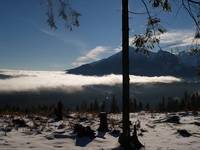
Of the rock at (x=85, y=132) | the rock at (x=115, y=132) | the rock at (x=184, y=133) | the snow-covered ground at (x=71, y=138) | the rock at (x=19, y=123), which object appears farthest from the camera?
the rock at (x=184, y=133)

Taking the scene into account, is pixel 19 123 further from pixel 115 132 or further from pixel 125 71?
pixel 125 71

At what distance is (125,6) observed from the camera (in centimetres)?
1698

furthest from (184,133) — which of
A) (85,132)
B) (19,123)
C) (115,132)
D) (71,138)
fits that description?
(19,123)

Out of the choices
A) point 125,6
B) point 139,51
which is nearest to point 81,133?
point 139,51

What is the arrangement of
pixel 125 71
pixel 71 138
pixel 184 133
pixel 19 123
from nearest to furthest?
pixel 125 71 < pixel 71 138 < pixel 19 123 < pixel 184 133

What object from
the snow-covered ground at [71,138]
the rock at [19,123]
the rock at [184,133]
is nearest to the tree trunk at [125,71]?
the snow-covered ground at [71,138]

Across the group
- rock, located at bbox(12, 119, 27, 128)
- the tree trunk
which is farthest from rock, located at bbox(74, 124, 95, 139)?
rock, located at bbox(12, 119, 27, 128)

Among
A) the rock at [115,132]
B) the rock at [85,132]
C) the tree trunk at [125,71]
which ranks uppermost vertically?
the tree trunk at [125,71]

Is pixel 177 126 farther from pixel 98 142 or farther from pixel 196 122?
pixel 98 142

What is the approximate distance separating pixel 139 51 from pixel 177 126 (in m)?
8.76

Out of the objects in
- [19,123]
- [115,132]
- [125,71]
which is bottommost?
[115,132]

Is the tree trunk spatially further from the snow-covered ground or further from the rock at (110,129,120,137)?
the rock at (110,129,120,137)

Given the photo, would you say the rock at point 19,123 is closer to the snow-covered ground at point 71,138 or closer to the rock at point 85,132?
the snow-covered ground at point 71,138

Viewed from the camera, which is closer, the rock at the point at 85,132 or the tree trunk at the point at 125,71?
the tree trunk at the point at 125,71
